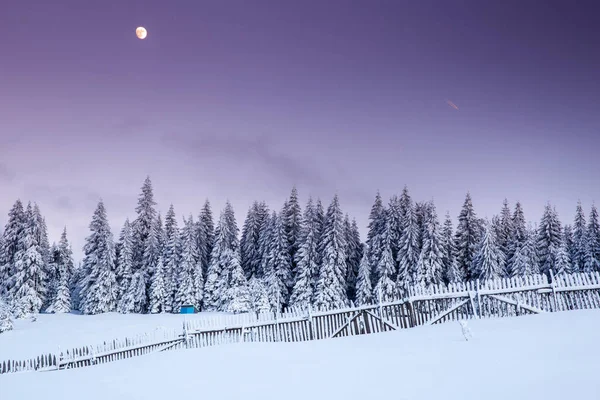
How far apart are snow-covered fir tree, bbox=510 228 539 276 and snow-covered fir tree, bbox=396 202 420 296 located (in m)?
12.9

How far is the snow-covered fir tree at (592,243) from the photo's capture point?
50.8 meters

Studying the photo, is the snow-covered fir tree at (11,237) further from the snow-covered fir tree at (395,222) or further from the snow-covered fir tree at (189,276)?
the snow-covered fir tree at (395,222)

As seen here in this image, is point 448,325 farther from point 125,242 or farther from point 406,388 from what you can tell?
point 125,242

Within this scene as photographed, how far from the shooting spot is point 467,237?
54.6m

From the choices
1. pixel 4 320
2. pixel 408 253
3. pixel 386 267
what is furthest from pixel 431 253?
pixel 4 320

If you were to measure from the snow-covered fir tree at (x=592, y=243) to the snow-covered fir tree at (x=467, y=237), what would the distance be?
41.7 ft

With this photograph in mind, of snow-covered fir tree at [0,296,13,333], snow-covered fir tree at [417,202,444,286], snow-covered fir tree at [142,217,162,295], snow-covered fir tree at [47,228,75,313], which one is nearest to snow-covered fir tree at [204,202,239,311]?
snow-covered fir tree at [142,217,162,295]

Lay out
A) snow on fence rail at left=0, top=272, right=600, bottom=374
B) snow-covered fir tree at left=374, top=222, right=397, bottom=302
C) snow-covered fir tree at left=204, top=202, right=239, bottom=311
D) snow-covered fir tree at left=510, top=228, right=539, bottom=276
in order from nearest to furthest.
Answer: snow on fence rail at left=0, top=272, right=600, bottom=374, snow-covered fir tree at left=374, top=222, right=397, bottom=302, snow-covered fir tree at left=510, top=228, right=539, bottom=276, snow-covered fir tree at left=204, top=202, right=239, bottom=311

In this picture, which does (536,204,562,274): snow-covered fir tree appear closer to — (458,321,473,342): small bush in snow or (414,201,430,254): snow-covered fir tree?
(414,201,430,254): snow-covered fir tree

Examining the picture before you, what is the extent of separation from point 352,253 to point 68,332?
34.0m

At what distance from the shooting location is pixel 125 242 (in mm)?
56344

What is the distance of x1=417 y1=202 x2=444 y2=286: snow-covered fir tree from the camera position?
155 ft

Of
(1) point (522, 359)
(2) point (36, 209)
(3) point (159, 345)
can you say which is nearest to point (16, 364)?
(3) point (159, 345)

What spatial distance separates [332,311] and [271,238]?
38137 mm
